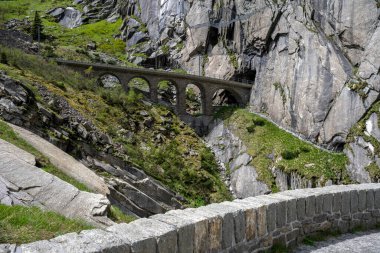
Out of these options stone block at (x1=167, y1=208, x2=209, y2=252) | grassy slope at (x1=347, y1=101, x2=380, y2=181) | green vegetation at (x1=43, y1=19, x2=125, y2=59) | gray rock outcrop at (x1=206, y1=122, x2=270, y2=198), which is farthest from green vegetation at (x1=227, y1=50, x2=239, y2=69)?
stone block at (x1=167, y1=208, x2=209, y2=252)

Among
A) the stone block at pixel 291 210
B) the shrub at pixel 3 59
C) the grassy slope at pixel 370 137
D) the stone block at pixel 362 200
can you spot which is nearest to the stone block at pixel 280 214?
the stone block at pixel 291 210

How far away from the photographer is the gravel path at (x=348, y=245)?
5.99m

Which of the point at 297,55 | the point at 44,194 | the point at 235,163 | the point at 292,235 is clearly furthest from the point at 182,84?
the point at 292,235

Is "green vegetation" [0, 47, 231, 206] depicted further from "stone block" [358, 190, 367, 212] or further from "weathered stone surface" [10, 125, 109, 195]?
"stone block" [358, 190, 367, 212]

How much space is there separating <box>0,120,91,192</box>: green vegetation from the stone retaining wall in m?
6.32

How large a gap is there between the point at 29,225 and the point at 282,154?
28968 mm

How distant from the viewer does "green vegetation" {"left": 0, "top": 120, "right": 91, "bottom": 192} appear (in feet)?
33.6

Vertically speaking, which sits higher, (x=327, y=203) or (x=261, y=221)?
(x=261, y=221)

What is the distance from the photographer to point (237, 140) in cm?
3741

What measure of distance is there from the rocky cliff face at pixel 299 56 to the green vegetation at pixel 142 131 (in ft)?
37.3

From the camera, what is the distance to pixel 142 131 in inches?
1273

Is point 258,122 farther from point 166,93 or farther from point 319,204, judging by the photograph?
point 319,204

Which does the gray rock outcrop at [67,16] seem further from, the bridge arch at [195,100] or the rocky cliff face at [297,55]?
the bridge arch at [195,100]

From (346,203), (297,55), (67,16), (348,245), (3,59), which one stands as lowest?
(348,245)
